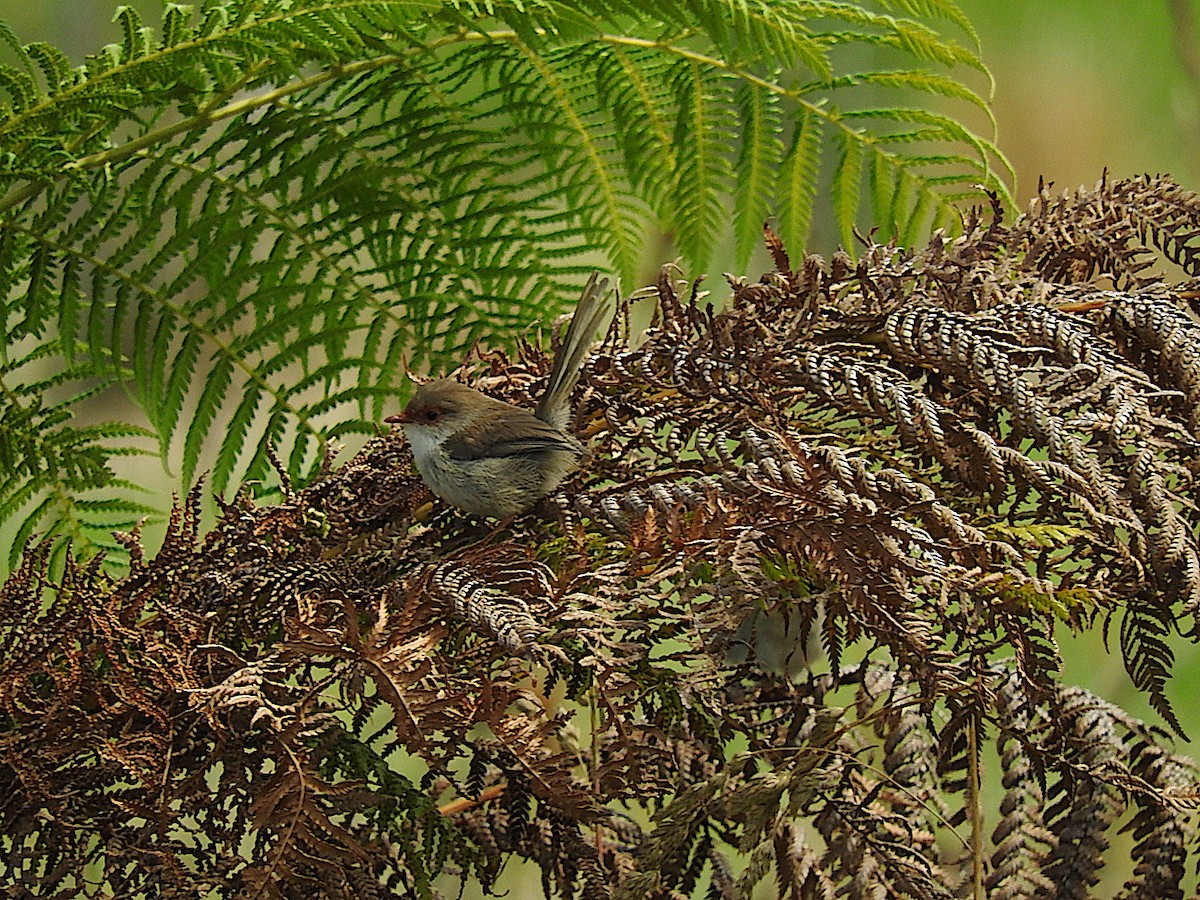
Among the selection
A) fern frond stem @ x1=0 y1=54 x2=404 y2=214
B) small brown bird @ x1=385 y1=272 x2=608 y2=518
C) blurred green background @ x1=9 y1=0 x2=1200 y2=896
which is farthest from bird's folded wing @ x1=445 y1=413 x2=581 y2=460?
blurred green background @ x1=9 y1=0 x2=1200 y2=896

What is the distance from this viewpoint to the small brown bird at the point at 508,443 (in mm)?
600

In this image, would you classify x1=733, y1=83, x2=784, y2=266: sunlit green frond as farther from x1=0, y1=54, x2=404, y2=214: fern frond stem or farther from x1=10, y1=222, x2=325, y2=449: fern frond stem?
x1=10, y1=222, x2=325, y2=449: fern frond stem

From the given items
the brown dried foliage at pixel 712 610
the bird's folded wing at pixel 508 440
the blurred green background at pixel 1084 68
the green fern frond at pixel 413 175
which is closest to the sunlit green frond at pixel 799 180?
the green fern frond at pixel 413 175

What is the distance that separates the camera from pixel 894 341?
0.56 meters

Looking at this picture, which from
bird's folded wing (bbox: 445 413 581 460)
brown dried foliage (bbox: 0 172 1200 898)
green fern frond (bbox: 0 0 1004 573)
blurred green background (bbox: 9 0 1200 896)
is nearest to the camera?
brown dried foliage (bbox: 0 172 1200 898)

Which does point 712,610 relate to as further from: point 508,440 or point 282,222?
point 282,222

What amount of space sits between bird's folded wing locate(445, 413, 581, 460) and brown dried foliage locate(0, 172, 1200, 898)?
3 centimetres

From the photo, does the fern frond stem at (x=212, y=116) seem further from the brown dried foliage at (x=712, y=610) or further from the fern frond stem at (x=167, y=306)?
the brown dried foliage at (x=712, y=610)

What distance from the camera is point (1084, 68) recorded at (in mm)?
1948

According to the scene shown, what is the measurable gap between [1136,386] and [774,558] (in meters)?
0.19

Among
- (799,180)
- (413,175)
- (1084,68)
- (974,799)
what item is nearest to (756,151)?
(799,180)

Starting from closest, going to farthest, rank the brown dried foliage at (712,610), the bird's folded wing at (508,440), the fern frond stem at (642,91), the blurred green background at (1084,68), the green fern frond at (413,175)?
the brown dried foliage at (712,610) < the bird's folded wing at (508,440) < the green fern frond at (413,175) < the fern frond stem at (642,91) < the blurred green background at (1084,68)

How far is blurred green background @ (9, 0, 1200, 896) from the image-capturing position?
1.90 m

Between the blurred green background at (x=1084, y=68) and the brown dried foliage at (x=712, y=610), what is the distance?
1.37 metres
